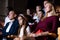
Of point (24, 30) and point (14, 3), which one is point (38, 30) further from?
point (14, 3)

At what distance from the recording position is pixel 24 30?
13.6 ft

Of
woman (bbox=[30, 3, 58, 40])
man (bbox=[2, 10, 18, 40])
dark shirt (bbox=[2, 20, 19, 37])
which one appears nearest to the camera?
woman (bbox=[30, 3, 58, 40])

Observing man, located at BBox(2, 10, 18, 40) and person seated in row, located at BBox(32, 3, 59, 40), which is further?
man, located at BBox(2, 10, 18, 40)

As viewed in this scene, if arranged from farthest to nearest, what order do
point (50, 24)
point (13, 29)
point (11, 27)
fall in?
point (11, 27) → point (13, 29) → point (50, 24)

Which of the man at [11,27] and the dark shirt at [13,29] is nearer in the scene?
the dark shirt at [13,29]

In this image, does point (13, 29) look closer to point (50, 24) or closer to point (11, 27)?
point (11, 27)

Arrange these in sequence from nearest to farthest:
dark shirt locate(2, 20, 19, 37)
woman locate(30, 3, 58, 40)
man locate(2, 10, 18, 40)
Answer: woman locate(30, 3, 58, 40) → dark shirt locate(2, 20, 19, 37) → man locate(2, 10, 18, 40)

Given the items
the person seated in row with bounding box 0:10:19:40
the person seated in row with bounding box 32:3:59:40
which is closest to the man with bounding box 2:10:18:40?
the person seated in row with bounding box 0:10:19:40

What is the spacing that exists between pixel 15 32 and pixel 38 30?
0.80 m

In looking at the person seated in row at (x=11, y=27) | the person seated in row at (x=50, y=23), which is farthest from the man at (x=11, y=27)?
the person seated in row at (x=50, y=23)

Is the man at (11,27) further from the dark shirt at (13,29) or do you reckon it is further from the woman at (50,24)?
the woman at (50,24)

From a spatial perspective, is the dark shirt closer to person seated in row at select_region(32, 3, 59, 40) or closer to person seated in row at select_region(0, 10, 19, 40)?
person seated in row at select_region(0, 10, 19, 40)

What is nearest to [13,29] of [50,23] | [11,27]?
[11,27]

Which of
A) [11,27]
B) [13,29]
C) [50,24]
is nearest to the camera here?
[50,24]
